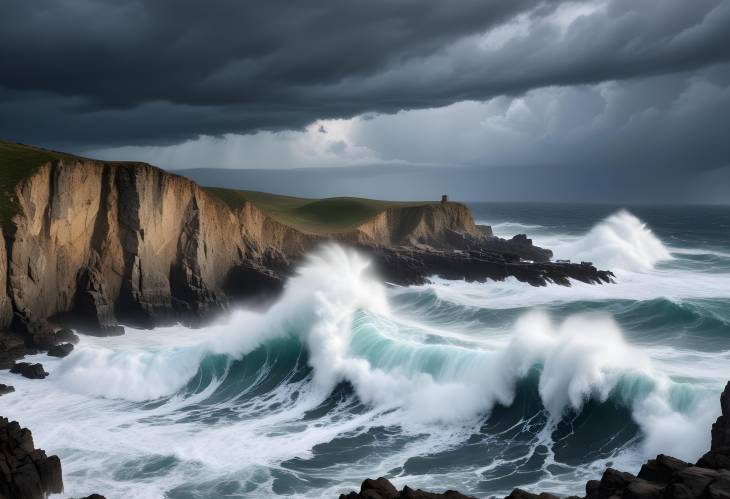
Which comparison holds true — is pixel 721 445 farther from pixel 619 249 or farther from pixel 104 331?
pixel 619 249

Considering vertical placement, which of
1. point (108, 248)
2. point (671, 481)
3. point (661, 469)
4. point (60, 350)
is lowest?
point (60, 350)

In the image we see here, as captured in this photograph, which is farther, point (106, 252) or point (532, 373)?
point (106, 252)

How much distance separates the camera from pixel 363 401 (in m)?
20.4

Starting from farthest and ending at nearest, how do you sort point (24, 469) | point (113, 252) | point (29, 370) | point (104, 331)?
point (113, 252) → point (104, 331) → point (29, 370) → point (24, 469)

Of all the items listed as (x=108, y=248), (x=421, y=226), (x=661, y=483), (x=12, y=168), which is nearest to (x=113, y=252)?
(x=108, y=248)

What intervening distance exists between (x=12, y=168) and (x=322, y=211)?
109 feet

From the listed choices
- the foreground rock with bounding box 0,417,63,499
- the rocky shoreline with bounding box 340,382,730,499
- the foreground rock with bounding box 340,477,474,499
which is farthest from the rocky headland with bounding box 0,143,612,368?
the rocky shoreline with bounding box 340,382,730,499

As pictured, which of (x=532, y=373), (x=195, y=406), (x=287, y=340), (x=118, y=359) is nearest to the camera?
(x=532, y=373)

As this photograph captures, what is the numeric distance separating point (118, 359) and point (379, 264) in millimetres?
23461

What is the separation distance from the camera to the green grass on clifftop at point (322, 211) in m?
52.9

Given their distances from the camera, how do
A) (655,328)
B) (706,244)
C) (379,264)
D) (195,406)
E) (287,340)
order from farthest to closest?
(706,244), (379,264), (655,328), (287,340), (195,406)

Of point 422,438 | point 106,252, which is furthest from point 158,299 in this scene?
point 422,438

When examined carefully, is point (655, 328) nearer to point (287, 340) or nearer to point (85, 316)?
point (287, 340)

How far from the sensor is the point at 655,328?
2914 cm
